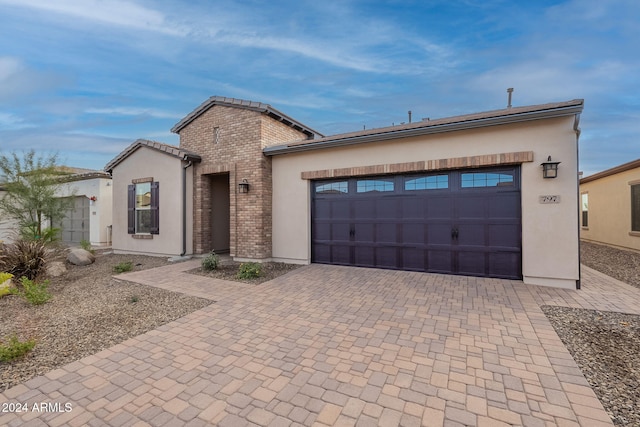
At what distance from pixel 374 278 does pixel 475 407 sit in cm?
437

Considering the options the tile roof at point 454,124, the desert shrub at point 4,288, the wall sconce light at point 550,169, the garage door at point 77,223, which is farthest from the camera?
the garage door at point 77,223

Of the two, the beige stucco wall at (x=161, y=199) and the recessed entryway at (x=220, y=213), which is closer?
the beige stucco wall at (x=161, y=199)

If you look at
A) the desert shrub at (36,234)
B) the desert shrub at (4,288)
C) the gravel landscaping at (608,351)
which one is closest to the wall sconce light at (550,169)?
the gravel landscaping at (608,351)

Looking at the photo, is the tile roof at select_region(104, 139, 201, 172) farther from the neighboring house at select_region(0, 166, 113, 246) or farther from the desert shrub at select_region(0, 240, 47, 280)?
the desert shrub at select_region(0, 240, 47, 280)

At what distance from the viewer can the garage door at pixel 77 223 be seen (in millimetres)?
14176

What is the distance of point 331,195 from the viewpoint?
8320mm

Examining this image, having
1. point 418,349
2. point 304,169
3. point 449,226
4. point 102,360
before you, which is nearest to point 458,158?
point 449,226

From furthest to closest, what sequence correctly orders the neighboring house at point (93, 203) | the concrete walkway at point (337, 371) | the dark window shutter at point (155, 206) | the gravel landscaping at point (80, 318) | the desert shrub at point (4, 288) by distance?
the neighboring house at point (93, 203), the dark window shutter at point (155, 206), the desert shrub at point (4, 288), the gravel landscaping at point (80, 318), the concrete walkway at point (337, 371)

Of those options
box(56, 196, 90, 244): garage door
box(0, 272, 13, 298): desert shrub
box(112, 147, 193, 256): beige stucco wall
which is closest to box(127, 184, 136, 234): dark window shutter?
box(112, 147, 193, 256): beige stucco wall

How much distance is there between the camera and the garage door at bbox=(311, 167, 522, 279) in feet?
20.8

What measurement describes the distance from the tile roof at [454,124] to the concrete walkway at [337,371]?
3.70 metres

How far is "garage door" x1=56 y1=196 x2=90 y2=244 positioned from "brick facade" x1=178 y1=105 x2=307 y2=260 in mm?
8593

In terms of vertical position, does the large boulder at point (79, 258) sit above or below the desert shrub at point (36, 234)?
below

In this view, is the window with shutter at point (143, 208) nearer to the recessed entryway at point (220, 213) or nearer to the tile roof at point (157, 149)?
the tile roof at point (157, 149)
